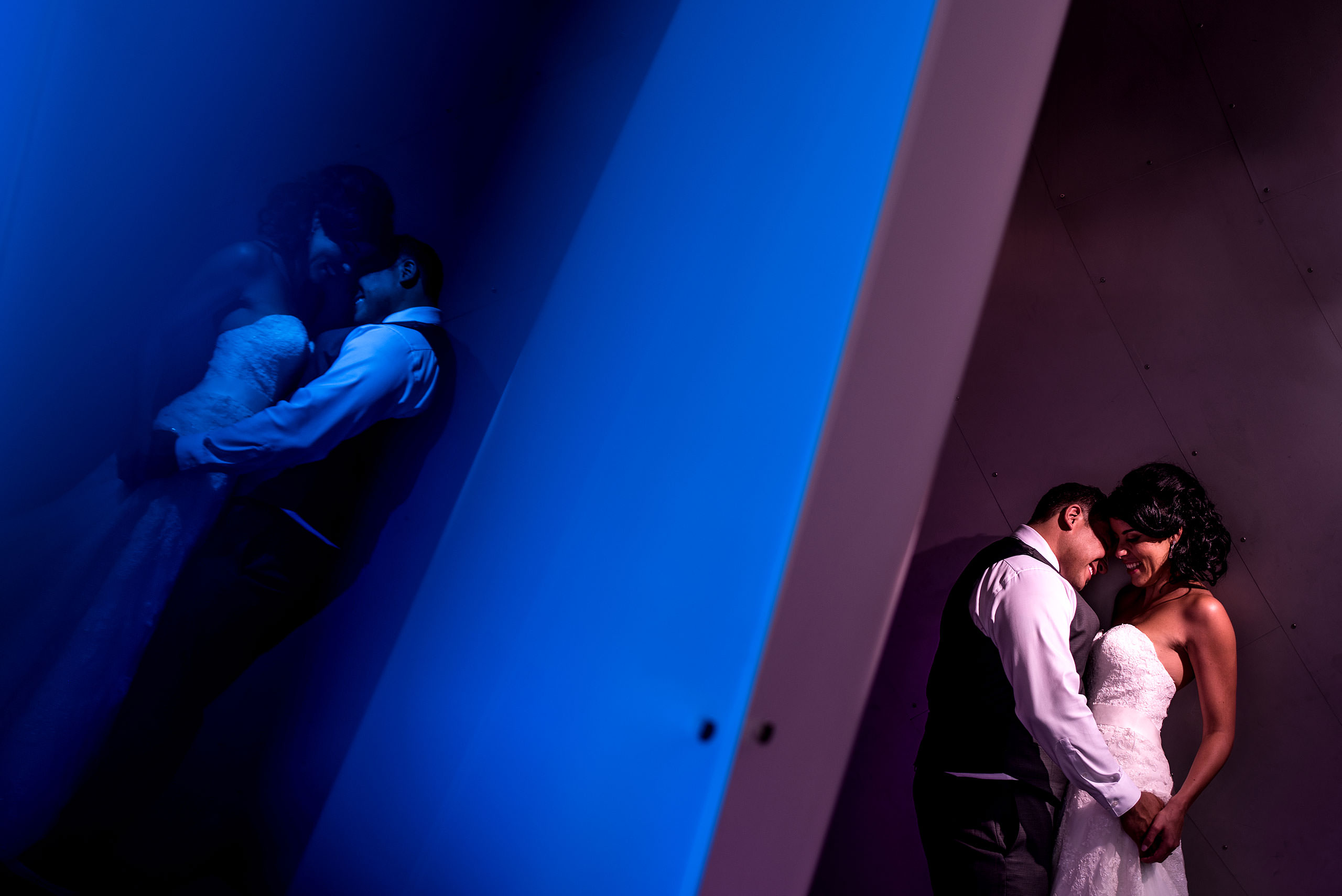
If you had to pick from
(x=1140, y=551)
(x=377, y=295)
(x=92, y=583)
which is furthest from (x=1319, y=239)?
(x=92, y=583)

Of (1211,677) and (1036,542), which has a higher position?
(1036,542)

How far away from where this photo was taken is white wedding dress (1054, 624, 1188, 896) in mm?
1562

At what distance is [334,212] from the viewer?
3.30 ft

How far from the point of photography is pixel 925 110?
2.42 ft

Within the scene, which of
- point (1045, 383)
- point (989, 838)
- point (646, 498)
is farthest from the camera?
point (1045, 383)

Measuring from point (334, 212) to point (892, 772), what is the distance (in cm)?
211

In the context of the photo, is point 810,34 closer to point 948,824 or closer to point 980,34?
point 980,34

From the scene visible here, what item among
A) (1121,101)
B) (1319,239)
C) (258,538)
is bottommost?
(258,538)

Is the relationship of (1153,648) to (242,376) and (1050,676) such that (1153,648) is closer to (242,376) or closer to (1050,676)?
(1050,676)

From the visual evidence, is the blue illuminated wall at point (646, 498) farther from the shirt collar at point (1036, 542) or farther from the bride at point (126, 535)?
the shirt collar at point (1036, 542)

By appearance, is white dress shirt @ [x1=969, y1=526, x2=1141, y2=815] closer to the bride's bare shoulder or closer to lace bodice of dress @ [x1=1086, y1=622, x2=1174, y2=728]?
lace bodice of dress @ [x1=1086, y1=622, x2=1174, y2=728]

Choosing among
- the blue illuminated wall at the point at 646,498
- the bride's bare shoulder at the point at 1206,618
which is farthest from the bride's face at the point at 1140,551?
the blue illuminated wall at the point at 646,498

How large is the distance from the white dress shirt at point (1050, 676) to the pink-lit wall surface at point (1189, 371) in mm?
615

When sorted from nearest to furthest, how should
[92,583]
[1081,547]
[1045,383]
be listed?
[92,583] → [1081,547] → [1045,383]
